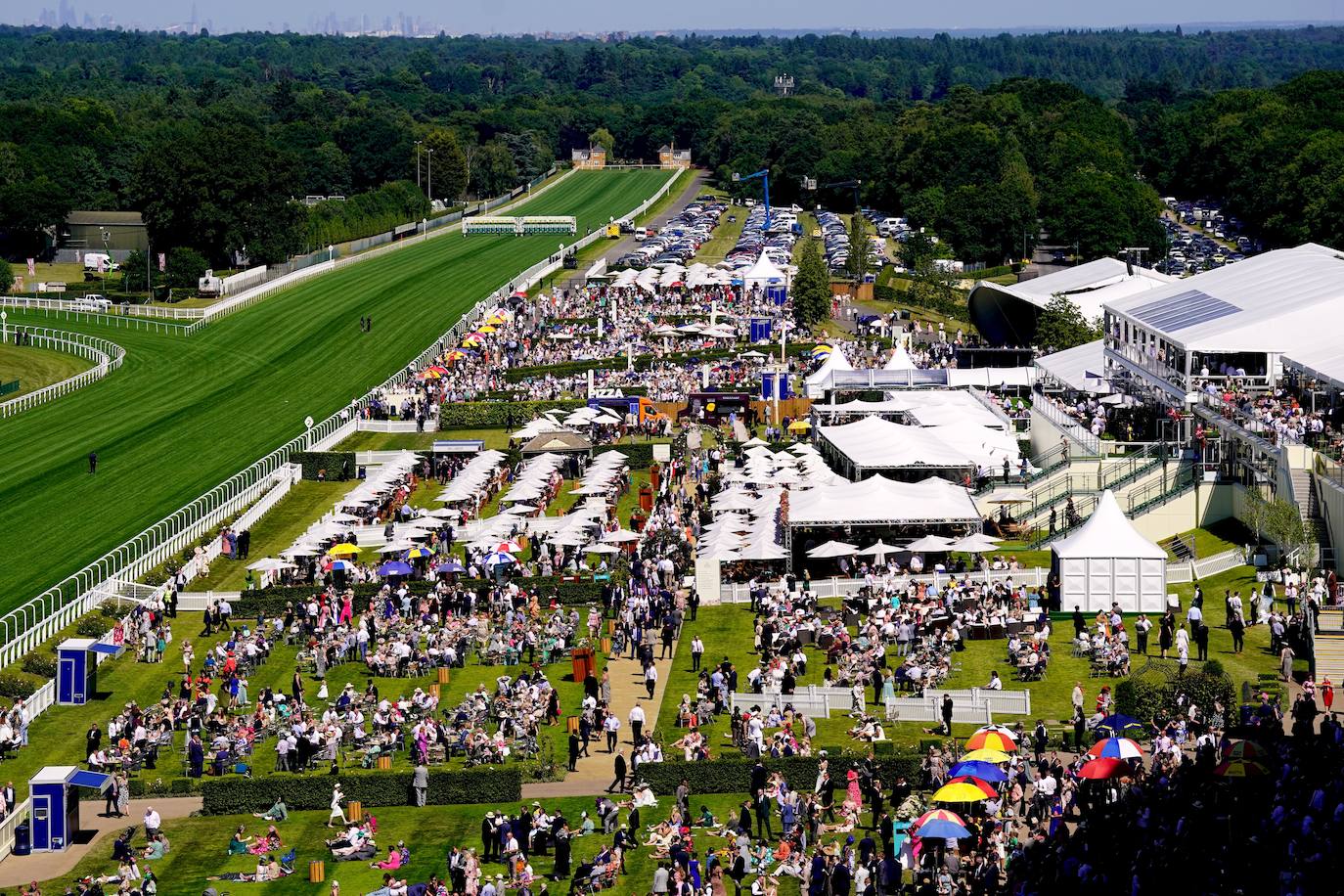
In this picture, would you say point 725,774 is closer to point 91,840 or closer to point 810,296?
point 91,840

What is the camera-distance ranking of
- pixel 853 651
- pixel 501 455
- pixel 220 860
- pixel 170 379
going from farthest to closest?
pixel 170 379 → pixel 501 455 → pixel 853 651 → pixel 220 860

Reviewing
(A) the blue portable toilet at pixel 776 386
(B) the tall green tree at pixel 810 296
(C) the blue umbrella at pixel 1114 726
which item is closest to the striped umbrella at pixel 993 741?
(C) the blue umbrella at pixel 1114 726

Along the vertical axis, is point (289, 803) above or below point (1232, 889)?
below

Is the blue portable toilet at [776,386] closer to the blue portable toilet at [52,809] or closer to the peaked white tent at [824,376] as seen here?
the peaked white tent at [824,376]

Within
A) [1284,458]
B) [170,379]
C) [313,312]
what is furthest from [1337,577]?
[313,312]

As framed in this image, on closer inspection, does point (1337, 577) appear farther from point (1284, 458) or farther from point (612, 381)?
point (612, 381)

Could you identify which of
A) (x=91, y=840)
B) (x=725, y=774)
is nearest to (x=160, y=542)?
(x=91, y=840)

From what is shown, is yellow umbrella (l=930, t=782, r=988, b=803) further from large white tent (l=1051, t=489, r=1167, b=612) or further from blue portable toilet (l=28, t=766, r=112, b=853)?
large white tent (l=1051, t=489, r=1167, b=612)
